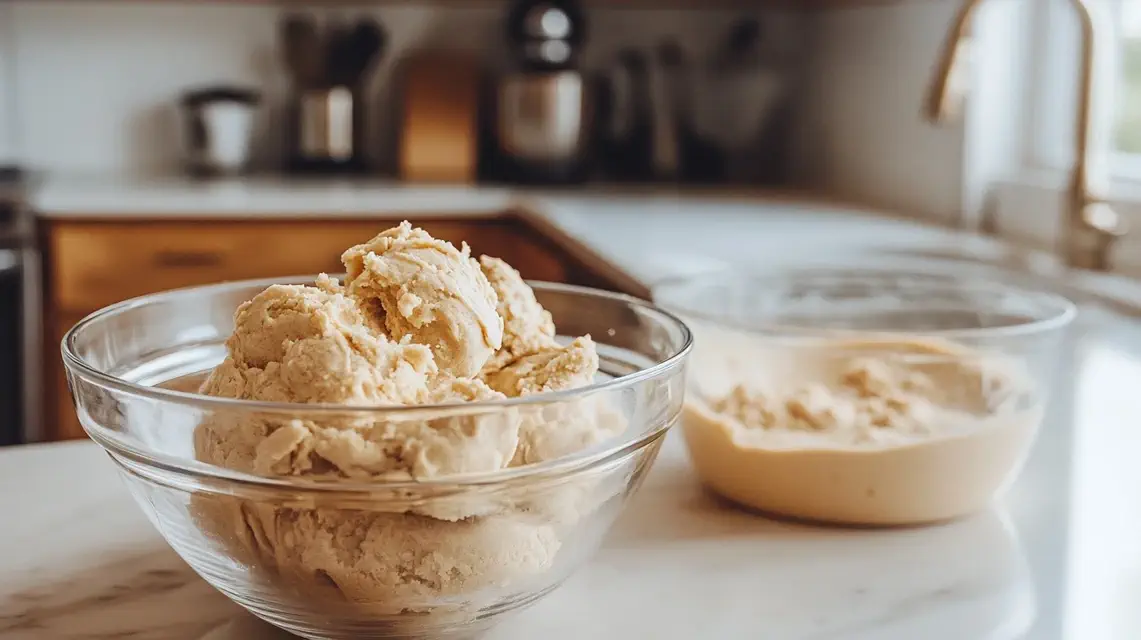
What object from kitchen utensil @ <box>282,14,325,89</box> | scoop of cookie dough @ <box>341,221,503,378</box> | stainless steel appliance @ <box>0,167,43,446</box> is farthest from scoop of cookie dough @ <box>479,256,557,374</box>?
kitchen utensil @ <box>282,14,325,89</box>

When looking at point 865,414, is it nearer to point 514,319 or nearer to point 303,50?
point 514,319

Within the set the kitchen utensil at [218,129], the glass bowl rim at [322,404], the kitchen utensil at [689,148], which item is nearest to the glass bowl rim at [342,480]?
the glass bowl rim at [322,404]

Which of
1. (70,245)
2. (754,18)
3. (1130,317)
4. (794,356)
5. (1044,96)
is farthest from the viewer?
(754,18)

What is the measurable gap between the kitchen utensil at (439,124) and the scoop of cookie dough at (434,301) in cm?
216

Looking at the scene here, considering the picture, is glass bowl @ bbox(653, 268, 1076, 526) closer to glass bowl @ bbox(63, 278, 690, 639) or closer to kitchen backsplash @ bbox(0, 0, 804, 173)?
glass bowl @ bbox(63, 278, 690, 639)

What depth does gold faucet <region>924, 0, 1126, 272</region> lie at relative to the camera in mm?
1221

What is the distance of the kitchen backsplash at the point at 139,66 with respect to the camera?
107 inches

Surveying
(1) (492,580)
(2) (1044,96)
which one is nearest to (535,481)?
(1) (492,580)

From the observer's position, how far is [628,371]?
637mm

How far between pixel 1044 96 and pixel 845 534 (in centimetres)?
151

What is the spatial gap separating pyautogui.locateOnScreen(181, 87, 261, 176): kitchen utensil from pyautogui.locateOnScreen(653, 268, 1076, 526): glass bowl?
2.13 m

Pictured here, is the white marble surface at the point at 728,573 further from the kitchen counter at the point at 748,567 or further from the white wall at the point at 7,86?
the white wall at the point at 7,86

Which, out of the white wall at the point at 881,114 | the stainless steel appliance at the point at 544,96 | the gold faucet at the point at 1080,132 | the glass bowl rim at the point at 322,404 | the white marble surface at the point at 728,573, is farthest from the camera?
the stainless steel appliance at the point at 544,96

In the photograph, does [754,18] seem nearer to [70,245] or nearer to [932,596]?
[70,245]
